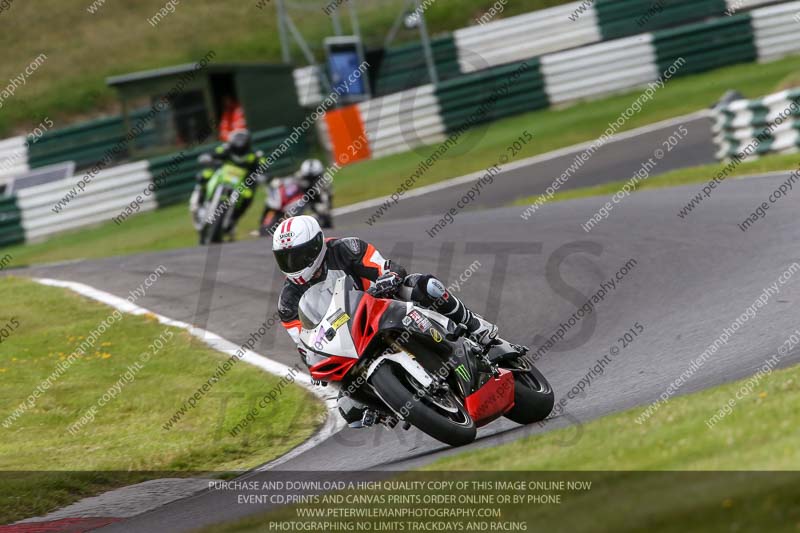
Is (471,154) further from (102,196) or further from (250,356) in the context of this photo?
(250,356)

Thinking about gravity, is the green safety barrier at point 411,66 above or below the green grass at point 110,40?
below

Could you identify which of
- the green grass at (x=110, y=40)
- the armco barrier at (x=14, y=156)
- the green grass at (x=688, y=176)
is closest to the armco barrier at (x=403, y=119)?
the green grass at (x=110, y=40)

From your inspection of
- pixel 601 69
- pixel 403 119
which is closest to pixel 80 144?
pixel 403 119

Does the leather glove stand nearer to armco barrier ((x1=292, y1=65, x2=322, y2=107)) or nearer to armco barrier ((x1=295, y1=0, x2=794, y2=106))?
armco barrier ((x1=292, y1=65, x2=322, y2=107))

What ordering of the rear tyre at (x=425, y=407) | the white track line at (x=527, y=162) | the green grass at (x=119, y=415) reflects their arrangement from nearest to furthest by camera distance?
the rear tyre at (x=425, y=407) < the green grass at (x=119, y=415) < the white track line at (x=527, y=162)

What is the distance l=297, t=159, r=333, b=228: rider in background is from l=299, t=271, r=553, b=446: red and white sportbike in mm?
12848

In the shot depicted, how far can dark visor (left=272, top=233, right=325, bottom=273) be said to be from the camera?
7.66 m

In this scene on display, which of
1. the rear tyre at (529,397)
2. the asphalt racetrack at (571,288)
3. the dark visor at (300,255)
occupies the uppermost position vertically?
the dark visor at (300,255)

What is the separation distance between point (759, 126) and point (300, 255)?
1360cm

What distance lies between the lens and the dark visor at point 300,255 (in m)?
7.66

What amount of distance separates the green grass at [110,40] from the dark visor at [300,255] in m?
26.7

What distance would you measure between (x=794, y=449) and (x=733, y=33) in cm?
2615

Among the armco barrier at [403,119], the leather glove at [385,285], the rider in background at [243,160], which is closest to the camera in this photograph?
the leather glove at [385,285]

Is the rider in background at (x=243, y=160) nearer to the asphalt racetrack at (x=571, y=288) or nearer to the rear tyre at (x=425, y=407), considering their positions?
the asphalt racetrack at (x=571, y=288)
